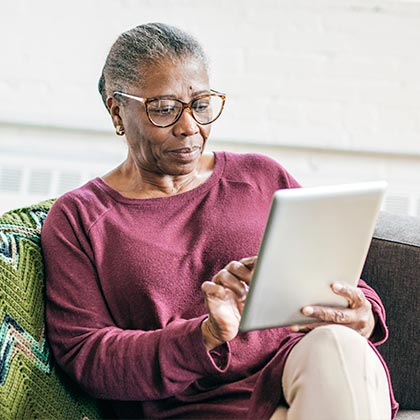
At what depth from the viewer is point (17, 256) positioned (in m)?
1.34

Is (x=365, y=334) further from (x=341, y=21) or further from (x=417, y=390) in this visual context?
(x=341, y=21)

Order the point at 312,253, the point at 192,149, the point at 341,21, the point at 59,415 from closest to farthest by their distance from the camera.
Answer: the point at 312,253
the point at 59,415
the point at 192,149
the point at 341,21

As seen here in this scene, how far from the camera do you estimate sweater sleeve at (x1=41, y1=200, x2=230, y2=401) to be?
1273 millimetres

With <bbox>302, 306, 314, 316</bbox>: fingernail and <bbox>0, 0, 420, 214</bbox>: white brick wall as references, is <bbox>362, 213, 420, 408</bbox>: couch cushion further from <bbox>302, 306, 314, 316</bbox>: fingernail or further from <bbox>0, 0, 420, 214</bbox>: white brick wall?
<bbox>0, 0, 420, 214</bbox>: white brick wall

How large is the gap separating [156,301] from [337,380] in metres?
0.35

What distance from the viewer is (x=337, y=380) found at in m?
1.15

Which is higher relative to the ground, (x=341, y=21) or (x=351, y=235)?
(x=341, y=21)

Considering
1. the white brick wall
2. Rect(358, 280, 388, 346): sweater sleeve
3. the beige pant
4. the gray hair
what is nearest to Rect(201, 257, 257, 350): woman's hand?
the beige pant

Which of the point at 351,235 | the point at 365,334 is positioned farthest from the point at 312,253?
the point at 365,334

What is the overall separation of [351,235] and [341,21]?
1137mm

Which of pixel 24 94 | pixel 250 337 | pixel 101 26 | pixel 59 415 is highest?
pixel 101 26

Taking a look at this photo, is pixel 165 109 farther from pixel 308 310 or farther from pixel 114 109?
pixel 308 310

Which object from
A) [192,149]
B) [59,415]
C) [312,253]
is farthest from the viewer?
[192,149]

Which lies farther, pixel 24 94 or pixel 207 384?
pixel 24 94
